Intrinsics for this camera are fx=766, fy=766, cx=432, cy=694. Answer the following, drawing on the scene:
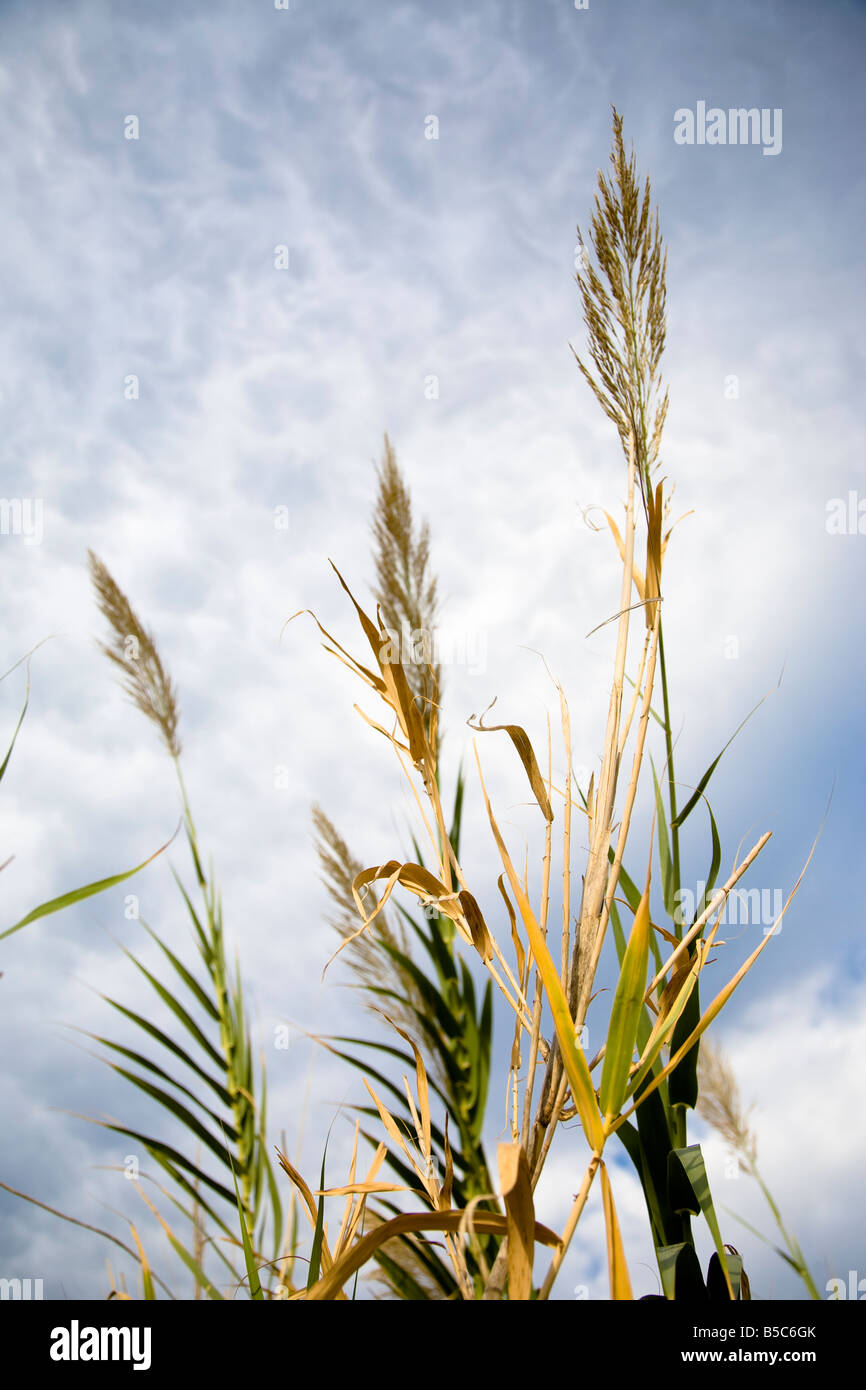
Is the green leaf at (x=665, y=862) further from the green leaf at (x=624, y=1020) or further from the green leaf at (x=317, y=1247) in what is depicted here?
the green leaf at (x=317, y=1247)

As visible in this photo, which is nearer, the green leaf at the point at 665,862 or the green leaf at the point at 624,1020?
the green leaf at the point at 624,1020

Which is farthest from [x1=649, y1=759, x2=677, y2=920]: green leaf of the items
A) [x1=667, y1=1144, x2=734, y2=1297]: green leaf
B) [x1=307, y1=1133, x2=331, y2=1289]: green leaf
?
[x1=307, y1=1133, x2=331, y2=1289]: green leaf

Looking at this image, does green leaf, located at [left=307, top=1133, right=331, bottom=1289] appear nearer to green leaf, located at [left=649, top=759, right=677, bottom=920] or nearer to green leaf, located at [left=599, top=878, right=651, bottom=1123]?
green leaf, located at [left=599, top=878, right=651, bottom=1123]

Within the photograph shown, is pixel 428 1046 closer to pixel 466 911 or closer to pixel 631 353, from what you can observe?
pixel 466 911

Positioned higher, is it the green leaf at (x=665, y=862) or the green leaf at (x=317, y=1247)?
the green leaf at (x=665, y=862)

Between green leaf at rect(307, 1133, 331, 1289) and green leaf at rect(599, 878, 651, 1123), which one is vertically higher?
green leaf at rect(599, 878, 651, 1123)

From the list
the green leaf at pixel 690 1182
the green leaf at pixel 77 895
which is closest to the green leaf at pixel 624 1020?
the green leaf at pixel 690 1182

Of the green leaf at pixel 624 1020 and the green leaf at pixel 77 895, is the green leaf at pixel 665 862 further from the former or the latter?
the green leaf at pixel 77 895

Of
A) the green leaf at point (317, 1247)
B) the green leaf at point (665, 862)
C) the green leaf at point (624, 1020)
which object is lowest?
the green leaf at point (317, 1247)

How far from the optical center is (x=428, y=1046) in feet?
3.90
